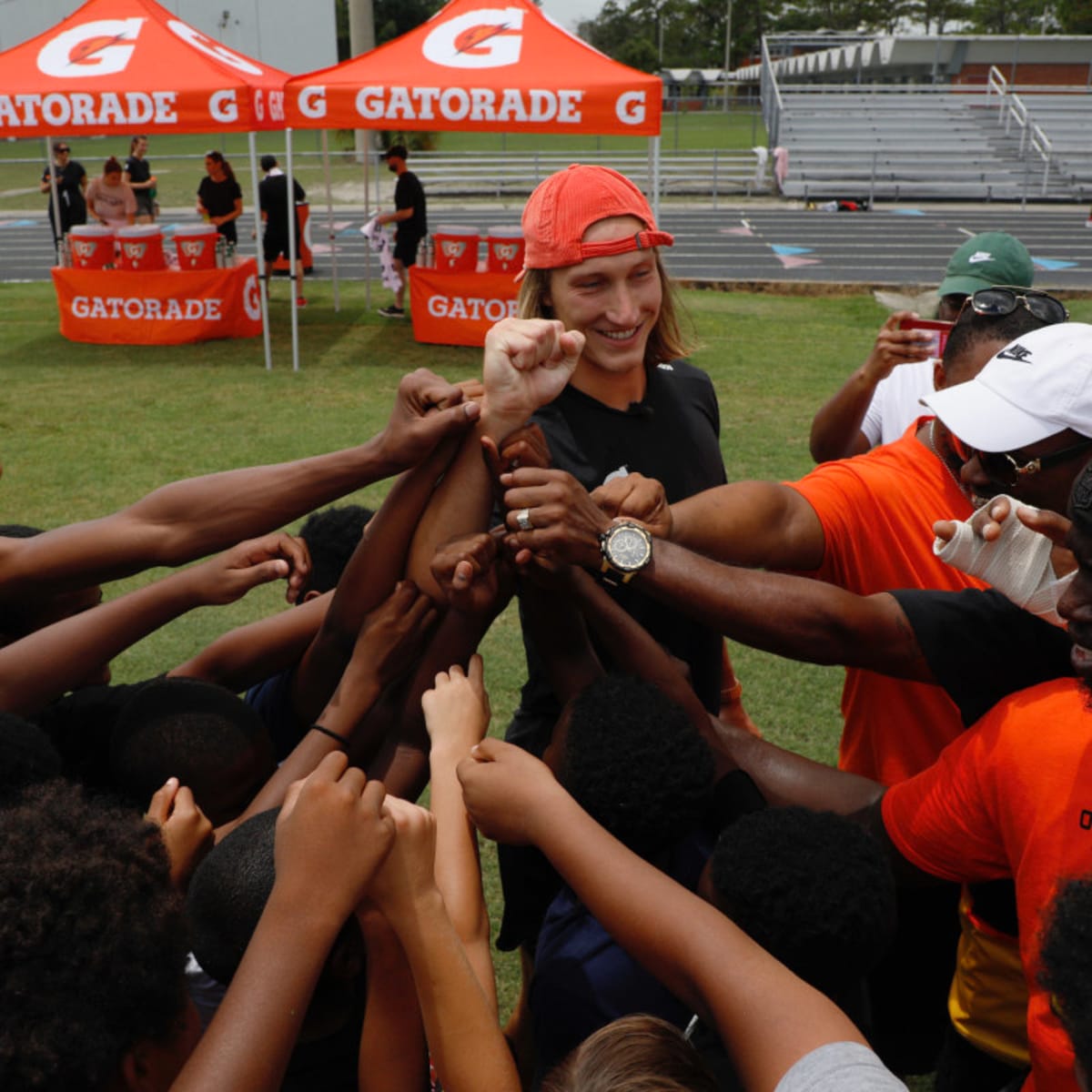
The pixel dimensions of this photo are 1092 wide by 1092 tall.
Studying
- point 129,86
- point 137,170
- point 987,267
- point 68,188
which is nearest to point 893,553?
point 987,267

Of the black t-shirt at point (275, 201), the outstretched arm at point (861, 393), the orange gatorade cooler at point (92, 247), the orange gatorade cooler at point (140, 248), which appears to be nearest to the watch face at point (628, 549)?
the outstretched arm at point (861, 393)

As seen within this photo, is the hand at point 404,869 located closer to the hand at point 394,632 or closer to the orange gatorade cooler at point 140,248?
the hand at point 394,632

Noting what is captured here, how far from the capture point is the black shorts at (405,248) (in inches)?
521

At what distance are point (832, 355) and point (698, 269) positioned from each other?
7.31 m

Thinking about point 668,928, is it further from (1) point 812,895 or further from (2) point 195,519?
(2) point 195,519

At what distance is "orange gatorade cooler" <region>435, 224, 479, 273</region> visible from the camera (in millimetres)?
10969

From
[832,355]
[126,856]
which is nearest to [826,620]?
[126,856]

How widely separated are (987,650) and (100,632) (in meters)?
1.68

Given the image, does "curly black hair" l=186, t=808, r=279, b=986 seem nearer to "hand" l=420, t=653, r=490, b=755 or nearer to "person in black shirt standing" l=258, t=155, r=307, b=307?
"hand" l=420, t=653, r=490, b=755

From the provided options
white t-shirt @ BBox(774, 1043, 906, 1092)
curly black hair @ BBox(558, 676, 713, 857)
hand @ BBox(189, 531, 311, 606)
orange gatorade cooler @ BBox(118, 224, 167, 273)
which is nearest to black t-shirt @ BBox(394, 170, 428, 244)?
orange gatorade cooler @ BBox(118, 224, 167, 273)

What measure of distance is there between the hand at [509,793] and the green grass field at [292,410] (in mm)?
1455

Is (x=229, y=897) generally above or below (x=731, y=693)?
above

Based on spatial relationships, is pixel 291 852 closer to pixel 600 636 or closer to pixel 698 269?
pixel 600 636

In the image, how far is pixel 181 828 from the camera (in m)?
1.94
